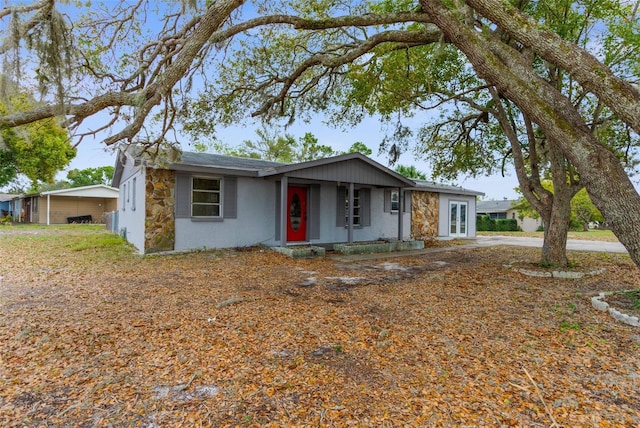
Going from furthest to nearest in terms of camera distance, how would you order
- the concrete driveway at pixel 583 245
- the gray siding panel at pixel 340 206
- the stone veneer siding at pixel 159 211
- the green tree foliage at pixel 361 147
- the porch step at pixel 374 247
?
the green tree foliage at pixel 361 147, the gray siding panel at pixel 340 206, the concrete driveway at pixel 583 245, the porch step at pixel 374 247, the stone veneer siding at pixel 159 211

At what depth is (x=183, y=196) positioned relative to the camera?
9672mm

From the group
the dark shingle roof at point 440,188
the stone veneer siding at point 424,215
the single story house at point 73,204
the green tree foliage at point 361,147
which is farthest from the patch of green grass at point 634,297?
the single story house at point 73,204

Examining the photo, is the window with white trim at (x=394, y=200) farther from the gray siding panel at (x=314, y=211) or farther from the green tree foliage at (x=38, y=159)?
the green tree foliage at (x=38, y=159)

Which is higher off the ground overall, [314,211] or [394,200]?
[394,200]

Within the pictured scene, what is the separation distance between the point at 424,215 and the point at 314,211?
6.53m

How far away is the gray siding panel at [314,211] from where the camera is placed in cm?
1193

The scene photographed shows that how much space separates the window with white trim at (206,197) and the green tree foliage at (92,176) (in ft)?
145

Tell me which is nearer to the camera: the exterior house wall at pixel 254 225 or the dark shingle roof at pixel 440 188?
the exterior house wall at pixel 254 225

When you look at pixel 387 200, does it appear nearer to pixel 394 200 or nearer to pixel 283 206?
pixel 394 200

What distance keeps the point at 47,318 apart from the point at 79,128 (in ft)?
8.06

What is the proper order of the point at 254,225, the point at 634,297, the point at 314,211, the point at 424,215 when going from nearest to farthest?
the point at 634,297, the point at 254,225, the point at 314,211, the point at 424,215

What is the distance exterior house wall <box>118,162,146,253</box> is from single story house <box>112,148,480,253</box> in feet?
0.10

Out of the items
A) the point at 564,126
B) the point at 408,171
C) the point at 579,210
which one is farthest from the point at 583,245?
the point at 408,171

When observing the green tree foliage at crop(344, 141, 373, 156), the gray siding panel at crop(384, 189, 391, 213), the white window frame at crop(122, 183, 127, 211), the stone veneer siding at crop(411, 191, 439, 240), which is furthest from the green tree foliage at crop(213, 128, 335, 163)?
the white window frame at crop(122, 183, 127, 211)
